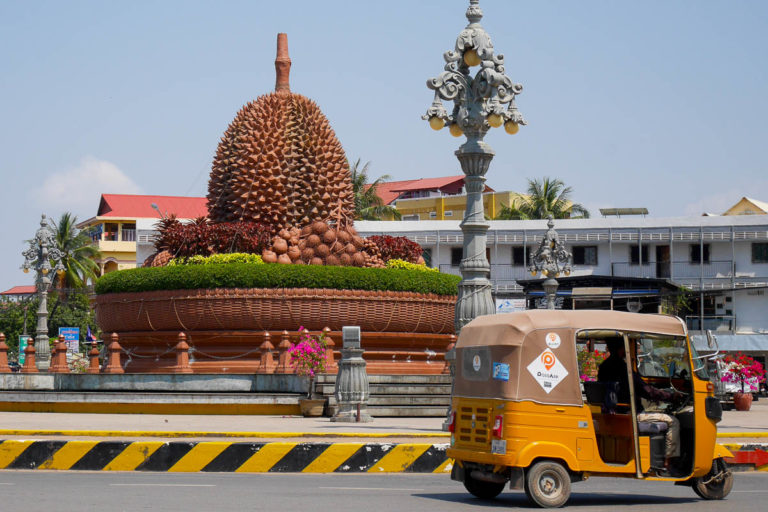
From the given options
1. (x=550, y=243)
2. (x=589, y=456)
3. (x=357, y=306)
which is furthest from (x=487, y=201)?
(x=589, y=456)

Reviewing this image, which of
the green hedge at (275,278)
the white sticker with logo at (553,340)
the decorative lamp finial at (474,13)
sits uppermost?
the decorative lamp finial at (474,13)

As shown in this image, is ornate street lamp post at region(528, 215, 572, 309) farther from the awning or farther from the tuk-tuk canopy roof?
the tuk-tuk canopy roof

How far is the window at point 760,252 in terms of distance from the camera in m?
57.8

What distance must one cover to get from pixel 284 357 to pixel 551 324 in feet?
43.6

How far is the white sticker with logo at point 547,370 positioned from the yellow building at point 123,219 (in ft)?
244

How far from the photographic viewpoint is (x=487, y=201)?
283 feet

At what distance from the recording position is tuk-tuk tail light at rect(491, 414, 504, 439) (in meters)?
10.3

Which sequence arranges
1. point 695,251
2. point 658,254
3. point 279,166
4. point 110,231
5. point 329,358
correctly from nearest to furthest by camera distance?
point 329,358 → point 279,166 → point 695,251 → point 658,254 → point 110,231

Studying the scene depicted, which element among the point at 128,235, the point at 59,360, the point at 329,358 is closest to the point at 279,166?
the point at 329,358

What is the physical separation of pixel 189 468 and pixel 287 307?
11.7m

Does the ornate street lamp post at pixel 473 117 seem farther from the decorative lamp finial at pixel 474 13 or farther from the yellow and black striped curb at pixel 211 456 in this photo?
the yellow and black striped curb at pixel 211 456

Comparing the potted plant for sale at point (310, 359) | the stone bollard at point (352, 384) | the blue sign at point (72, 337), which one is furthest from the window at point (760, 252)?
the stone bollard at point (352, 384)

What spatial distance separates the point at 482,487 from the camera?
1090 cm

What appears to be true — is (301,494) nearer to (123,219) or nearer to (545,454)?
(545,454)
